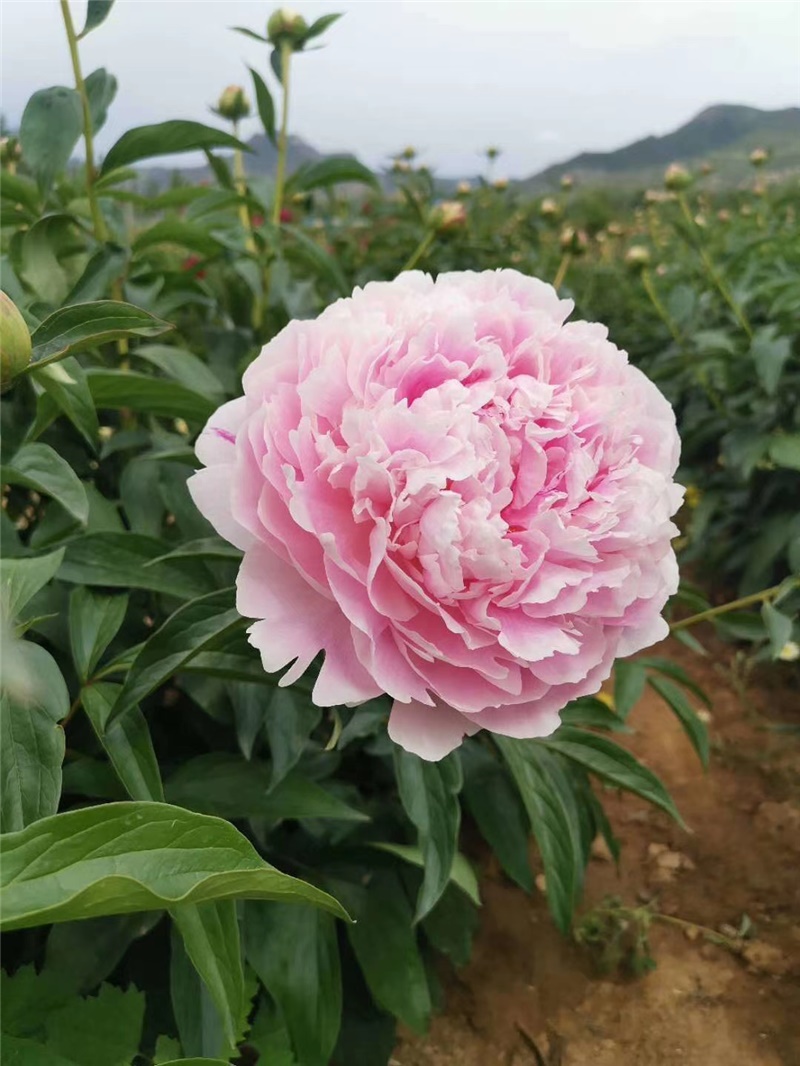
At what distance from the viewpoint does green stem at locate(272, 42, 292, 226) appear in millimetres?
786

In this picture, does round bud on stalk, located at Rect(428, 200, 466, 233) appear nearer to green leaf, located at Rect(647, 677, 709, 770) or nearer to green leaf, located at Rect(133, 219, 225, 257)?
green leaf, located at Rect(133, 219, 225, 257)

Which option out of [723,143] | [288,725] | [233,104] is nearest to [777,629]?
[288,725]

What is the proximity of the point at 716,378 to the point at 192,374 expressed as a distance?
3.58 ft

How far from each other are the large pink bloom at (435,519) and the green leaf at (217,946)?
0.13 meters

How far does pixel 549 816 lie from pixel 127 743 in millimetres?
311

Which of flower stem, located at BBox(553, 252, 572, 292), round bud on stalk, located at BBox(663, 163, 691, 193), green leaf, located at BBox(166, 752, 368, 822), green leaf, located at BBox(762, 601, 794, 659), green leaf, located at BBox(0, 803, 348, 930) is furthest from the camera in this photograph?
round bud on stalk, located at BBox(663, 163, 691, 193)

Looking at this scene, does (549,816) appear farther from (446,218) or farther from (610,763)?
(446,218)

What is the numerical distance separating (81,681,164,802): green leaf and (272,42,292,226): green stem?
0.53 m

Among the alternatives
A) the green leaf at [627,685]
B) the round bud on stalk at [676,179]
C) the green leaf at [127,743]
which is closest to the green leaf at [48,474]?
the green leaf at [127,743]

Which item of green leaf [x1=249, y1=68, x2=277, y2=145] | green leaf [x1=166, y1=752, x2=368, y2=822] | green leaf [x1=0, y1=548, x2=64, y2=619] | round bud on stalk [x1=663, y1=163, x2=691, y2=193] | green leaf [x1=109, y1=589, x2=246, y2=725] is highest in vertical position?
green leaf [x1=249, y1=68, x2=277, y2=145]

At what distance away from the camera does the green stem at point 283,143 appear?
79 centimetres

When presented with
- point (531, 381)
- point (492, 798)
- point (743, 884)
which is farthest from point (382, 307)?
point (743, 884)

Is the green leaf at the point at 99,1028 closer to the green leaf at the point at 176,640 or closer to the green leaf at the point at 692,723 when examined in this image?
the green leaf at the point at 176,640

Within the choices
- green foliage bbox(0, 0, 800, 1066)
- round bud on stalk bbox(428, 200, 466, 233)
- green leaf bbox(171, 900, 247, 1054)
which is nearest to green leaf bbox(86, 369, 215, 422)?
A: green foliage bbox(0, 0, 800, 1066)
